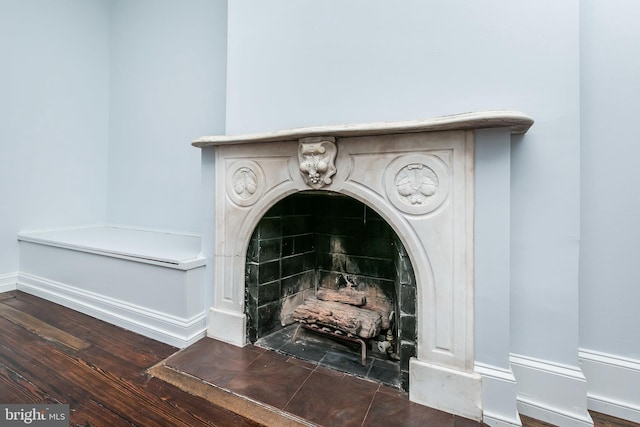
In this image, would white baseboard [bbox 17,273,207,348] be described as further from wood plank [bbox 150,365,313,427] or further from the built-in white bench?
wood plank [bbox 150,365,313,427]

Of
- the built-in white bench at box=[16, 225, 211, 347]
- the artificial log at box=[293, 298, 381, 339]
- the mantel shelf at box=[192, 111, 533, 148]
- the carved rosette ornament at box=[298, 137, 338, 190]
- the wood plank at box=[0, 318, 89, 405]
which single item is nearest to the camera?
the mantel shelf at box=[192, 111, 533, 148]

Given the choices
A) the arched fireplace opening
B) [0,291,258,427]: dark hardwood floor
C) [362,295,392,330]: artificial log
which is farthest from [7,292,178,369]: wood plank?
[362,295,392,330]: artificial log

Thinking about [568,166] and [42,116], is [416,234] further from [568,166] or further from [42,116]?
[42,116]

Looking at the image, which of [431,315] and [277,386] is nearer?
[431,315]

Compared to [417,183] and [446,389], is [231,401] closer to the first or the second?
[446,389]

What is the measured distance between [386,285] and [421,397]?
0.69 meters

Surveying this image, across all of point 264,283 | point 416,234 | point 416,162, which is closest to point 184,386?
point 264,283

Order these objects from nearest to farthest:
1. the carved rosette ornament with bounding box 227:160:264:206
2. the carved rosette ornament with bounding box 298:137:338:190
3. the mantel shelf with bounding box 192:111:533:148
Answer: the mantel shelf with bounding box 192:111:533:148, the carved rosette ornament with bounding box 298:137:338:190, the carved rosette ornament with bounding box 227:160:264:206

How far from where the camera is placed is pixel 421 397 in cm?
134

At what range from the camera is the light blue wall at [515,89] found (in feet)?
4.10

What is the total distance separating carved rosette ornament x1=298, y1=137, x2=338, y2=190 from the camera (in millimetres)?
1500

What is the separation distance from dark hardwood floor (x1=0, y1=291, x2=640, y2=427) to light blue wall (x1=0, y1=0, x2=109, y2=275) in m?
1.21

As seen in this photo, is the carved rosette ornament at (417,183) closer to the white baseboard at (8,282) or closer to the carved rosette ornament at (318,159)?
the carved rosette ornament at (318,159)

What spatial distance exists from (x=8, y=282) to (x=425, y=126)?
12.5 ft
